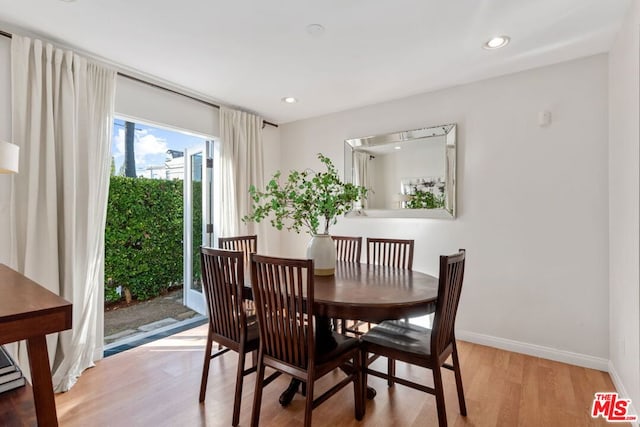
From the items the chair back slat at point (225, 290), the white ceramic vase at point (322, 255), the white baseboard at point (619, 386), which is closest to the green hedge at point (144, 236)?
the chair back slat at point (225, 290)

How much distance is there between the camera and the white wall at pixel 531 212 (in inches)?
101

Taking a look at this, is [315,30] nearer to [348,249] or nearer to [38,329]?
[348,249]

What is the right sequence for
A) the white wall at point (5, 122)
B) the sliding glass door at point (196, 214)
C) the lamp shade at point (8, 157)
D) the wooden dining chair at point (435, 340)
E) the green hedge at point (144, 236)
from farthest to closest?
the green hedge at point (144, 236), the sliding glass door at point (196, 214), the white wall at point (5, 122), the wooden dining chair at point (435, 340), the lamp shade at point (8, 157)

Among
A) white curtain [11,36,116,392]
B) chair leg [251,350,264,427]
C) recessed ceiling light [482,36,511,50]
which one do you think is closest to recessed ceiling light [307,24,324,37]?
recessed ceiling light [482,36,511,50]

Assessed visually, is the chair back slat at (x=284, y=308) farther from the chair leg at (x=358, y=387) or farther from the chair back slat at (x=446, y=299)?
the chair back slat at (x=446, y=299)

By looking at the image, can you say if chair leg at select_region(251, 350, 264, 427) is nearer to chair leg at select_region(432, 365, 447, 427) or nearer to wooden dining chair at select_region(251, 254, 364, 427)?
wooden dining chair at select_region(251, 254, 364, 427)

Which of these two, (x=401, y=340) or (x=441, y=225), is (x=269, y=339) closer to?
(x=401, y=340)

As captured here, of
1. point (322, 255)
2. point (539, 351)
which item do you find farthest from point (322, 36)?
point (539, 351)

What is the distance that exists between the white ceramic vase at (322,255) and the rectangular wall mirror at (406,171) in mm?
1405

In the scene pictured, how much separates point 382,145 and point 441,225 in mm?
1052

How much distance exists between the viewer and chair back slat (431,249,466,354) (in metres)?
1.68

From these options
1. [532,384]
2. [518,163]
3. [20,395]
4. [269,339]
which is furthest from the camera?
[518,163]

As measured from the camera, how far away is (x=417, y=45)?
2395 millimetres

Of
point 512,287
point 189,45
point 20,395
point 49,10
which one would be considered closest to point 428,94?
point 512,287
